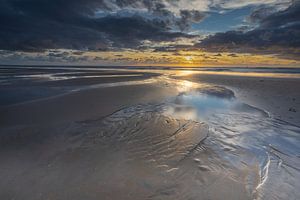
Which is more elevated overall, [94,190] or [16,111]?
[94,190]

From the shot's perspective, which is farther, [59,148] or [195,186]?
[59,148]

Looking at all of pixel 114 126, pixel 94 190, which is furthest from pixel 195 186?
pixel 114 126

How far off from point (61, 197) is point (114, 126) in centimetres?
434

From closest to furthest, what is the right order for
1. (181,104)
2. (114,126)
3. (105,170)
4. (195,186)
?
(195,186), (105,170), (114,126), (181,104)

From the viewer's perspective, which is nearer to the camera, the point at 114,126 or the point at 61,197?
the point at 61,197

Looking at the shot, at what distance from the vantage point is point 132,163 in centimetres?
533

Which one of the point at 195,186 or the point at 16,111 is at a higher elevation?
the point at 195,186

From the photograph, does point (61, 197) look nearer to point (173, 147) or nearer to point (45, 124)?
point (173, 147)

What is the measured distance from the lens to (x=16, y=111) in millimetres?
10336

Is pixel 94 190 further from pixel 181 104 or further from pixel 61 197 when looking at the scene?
pixel 181 104

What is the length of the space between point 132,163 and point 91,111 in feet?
19.3

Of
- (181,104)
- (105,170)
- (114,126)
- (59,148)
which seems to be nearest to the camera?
(105,170)

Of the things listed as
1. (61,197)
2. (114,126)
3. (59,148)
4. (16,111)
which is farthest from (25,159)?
(16,111)

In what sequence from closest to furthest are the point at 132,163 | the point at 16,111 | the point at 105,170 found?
the point at 105,170 → the point at 132,163 → the point at 16,111
